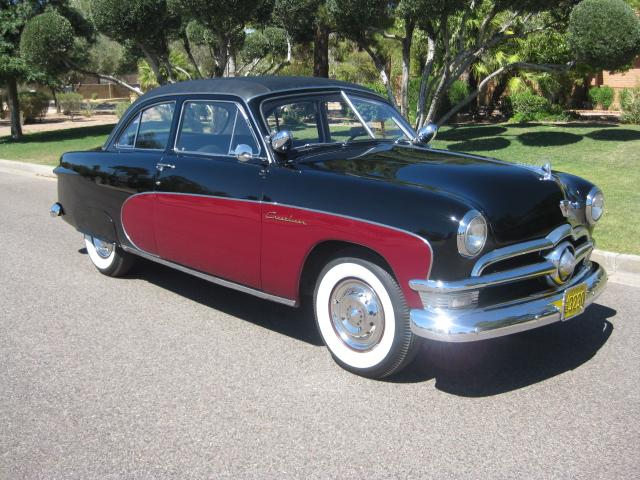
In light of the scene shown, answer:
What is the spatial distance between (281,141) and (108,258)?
2737 millimetres

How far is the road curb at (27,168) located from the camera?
1448cm

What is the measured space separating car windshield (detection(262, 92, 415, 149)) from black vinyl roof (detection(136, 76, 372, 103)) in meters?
0.09

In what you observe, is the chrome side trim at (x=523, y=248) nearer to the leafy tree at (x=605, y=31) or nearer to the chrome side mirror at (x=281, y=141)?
the chrome side mirror at (x=281, y=141)

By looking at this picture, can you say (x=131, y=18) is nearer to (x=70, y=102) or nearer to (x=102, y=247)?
(x=102, y=247)

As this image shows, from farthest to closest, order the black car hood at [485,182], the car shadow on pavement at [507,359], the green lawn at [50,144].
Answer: the green lawn at [50,144]
the car shadow on pavement at [507,359]
the black car hood at [485,182]

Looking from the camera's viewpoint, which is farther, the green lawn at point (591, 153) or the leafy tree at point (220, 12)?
the leafy tree at point (220, 12)

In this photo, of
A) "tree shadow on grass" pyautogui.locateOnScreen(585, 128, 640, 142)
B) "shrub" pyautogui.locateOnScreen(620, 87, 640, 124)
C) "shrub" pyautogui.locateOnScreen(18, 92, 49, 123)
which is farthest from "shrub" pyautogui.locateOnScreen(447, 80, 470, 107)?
"shrub" pyautogui.locateOnScreen(18, 92, 49, 123)

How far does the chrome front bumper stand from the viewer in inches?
136

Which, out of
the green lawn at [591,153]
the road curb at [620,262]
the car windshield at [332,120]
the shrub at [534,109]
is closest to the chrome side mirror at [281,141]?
the car windshield at [332,120]

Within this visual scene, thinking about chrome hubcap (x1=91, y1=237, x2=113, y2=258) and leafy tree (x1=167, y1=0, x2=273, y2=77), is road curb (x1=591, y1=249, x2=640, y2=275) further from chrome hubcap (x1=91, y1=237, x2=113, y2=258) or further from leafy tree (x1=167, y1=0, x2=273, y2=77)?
leafy tree (x1=167, y1=0, x2=273, y2=77)

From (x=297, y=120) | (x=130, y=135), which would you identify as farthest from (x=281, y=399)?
(x=130, y=135)

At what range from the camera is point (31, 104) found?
32.6 meters

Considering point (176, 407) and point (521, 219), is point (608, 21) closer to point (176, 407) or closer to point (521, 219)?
point (521, 219)

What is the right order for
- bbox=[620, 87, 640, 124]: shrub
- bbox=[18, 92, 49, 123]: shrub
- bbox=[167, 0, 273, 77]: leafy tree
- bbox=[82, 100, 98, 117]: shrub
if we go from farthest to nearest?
1. bbox=[82, 100, 98, 117]: shrub
2. bbox=[18, 92, 49, 123]: shrub
3. bbox=[620, 87, 640, 124]: shrub
4. bbox=[167, 0, 273, 77]: leafy tree
